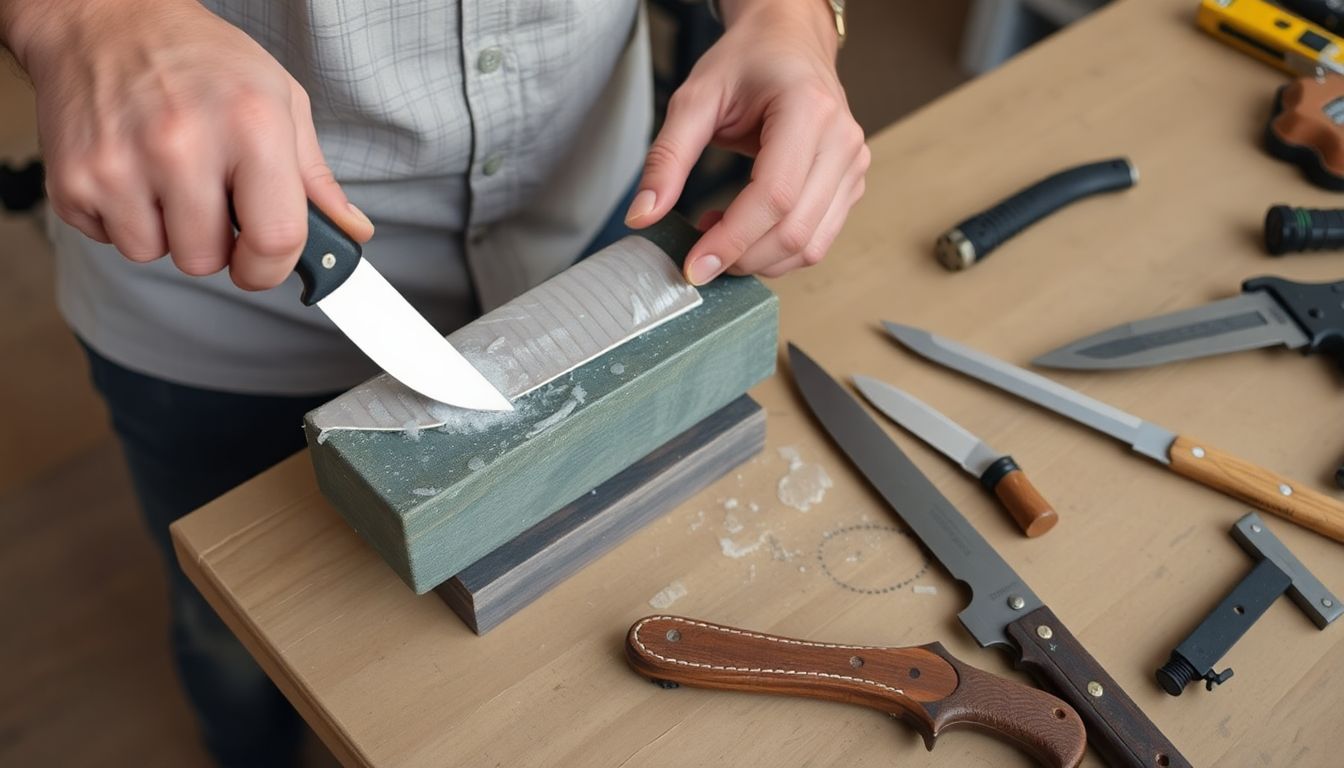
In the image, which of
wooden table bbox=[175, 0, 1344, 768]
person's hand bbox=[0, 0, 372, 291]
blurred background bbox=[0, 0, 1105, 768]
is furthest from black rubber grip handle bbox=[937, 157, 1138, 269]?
blurred background bbox=[0, 0, 1105, 768]

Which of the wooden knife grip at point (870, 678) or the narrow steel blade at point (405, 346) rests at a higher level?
the narrow steel blade at point (405, 346)

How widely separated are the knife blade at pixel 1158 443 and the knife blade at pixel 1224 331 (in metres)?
0.04

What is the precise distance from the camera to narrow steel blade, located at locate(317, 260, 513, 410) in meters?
0.71

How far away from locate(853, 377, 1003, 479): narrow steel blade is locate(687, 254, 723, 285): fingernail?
0.19 metres

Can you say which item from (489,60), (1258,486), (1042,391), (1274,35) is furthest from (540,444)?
(1274,35)

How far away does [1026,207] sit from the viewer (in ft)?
3.50

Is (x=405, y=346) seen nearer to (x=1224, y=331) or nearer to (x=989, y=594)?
(x=989, y=594)

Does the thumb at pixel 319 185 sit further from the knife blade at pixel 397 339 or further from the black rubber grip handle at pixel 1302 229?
the black rubber grip handle at pixel 1302 229

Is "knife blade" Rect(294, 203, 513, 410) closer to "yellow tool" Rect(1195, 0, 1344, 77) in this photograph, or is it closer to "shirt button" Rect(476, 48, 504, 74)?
"shirt button" Rect(476, 48, 504, 74)

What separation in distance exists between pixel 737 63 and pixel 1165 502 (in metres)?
0.47

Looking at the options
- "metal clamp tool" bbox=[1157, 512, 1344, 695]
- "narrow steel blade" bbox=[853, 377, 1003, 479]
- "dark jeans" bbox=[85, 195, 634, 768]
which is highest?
"metal clamp tool" bbox=[1157, 512, 1344, 695]

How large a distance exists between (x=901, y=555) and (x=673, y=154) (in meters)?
0.34

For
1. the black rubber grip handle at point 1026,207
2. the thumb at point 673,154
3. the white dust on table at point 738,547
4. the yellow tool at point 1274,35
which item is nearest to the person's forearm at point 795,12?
the thumb at point 673,154

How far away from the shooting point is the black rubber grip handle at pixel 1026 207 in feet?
3.39
